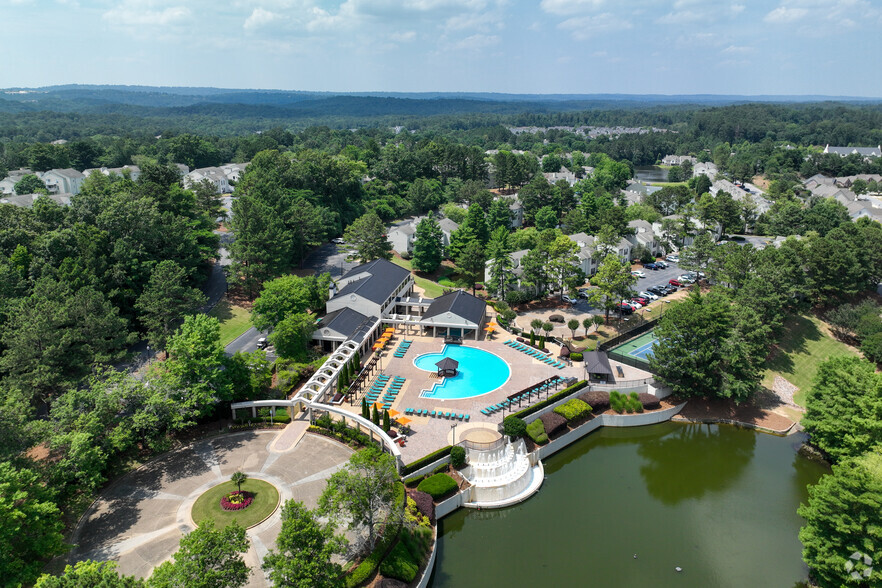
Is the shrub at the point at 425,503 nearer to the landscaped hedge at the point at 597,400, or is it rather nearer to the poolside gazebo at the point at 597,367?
the landscaped hedge at the point at 597,400

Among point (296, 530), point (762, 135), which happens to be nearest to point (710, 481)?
point (296, 530)

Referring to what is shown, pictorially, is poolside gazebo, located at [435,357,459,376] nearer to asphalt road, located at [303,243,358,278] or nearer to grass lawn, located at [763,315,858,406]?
asphalt road, located at [303,243,358,278]

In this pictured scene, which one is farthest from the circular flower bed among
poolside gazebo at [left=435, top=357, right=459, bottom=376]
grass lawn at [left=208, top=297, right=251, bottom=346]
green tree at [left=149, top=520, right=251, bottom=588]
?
grass lawn at [left=208, top=297, right=251, bottom=346]

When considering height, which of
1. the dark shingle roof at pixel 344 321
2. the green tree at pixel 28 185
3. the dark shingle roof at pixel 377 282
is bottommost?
the dark shingle roof at pixel 344 321

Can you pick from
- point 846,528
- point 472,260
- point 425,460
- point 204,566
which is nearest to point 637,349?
point 472,260

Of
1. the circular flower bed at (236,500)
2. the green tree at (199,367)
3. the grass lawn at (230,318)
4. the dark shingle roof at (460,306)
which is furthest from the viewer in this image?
the dark shingle roof at (460,306)

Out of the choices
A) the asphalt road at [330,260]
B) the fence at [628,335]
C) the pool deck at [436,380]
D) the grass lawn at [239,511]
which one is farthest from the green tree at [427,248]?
the grass lawn at [239,511]

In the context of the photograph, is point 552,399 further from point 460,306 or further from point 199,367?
point 199,367
